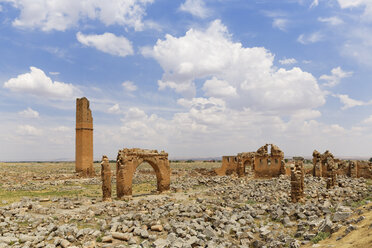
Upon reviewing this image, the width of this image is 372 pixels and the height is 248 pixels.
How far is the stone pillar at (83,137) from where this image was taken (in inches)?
1496

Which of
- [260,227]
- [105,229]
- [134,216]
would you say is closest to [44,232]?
[105,229]

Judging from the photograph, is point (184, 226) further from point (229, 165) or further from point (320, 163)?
→ point (229, 165)

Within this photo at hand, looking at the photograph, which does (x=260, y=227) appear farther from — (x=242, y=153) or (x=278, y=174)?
(x=242, y=153)

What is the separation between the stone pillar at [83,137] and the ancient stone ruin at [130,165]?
19.2m

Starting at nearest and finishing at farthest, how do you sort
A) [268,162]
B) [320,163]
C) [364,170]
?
[320,163]
[364,170]
[268,162]

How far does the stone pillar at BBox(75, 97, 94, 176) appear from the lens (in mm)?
38000

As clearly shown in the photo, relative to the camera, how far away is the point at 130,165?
20734 millimetres

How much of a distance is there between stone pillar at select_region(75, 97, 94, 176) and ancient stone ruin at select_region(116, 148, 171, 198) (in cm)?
1921

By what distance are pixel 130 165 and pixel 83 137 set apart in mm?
20289

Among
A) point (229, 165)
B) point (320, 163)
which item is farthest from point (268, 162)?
point (229, 165)

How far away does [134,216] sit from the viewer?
12766mm

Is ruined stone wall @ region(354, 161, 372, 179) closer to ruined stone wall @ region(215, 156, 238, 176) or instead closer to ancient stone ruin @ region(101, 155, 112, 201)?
ruined stone wall @ region(215, 156, 238, 176)

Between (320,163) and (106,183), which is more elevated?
(320,163)

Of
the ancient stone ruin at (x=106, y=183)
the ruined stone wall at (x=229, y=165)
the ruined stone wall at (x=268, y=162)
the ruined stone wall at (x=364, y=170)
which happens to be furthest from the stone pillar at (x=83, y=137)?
the ruined stone wall at (x=364, y=170)
